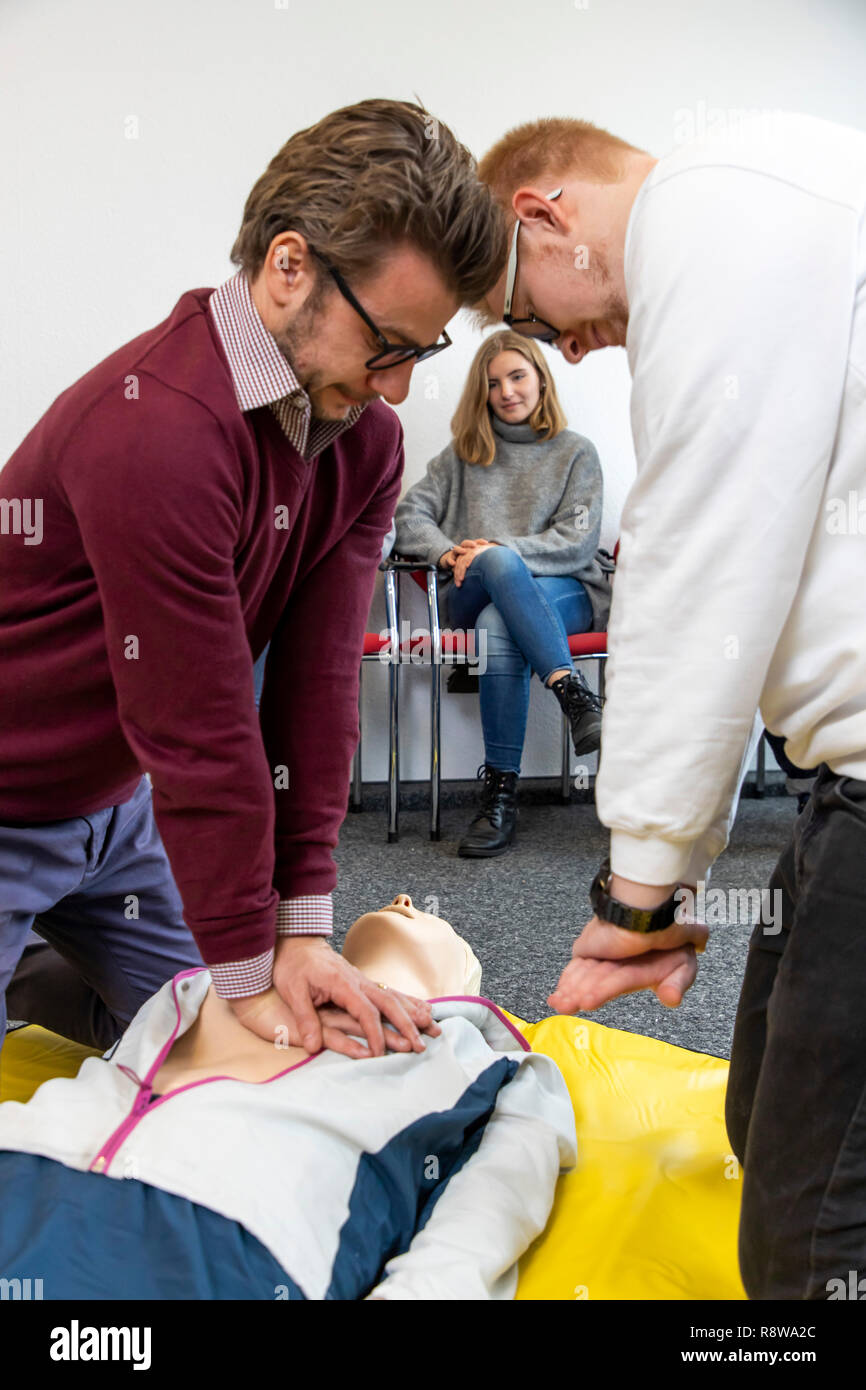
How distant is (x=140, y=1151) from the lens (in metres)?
0.95

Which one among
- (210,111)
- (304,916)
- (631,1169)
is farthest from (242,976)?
(210,111)

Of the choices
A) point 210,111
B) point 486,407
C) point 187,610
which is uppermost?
point 210,111

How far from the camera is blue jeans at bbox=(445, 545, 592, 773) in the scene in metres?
3.15

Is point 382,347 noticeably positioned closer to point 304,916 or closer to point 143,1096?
point 304,916

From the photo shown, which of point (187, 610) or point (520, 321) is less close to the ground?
point (520, 321)

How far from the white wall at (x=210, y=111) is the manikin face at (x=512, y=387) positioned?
27 centimetres

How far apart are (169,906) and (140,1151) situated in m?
0.58

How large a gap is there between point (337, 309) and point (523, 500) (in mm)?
2624

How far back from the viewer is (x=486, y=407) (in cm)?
358

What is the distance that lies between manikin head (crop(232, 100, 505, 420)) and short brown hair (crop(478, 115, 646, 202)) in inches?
1.1

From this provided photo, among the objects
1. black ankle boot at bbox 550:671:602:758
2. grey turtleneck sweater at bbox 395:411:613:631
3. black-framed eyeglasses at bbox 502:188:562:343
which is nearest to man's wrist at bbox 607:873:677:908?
black-framed eyeglasses at bbox 502:188:562:343

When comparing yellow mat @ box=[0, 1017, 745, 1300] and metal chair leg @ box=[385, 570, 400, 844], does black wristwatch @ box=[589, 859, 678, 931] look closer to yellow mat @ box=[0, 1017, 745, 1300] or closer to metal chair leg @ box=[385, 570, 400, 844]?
yellow mat @ box=[0, 1017, 745, 1300]

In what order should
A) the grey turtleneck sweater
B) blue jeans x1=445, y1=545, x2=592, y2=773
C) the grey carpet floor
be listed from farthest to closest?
the grey turtleneck sweater, blue jeans x1=445, y1=545, x2=592, y2=773, the grey carpet floor
